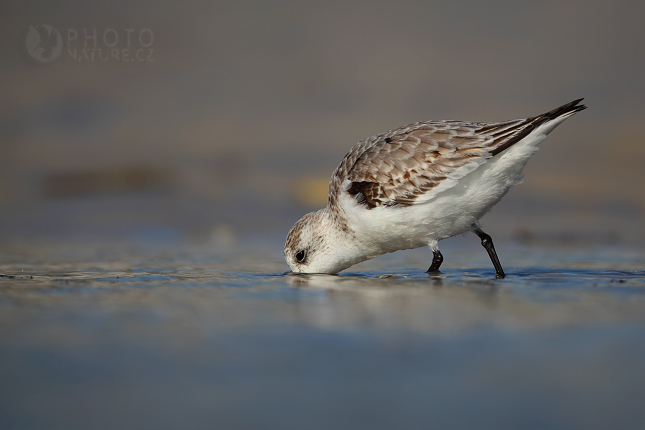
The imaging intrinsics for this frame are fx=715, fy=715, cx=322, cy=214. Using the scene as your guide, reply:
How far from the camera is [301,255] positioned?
6.87 meters

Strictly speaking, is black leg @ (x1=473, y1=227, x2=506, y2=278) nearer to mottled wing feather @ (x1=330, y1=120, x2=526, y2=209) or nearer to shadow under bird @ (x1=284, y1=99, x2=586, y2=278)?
shadow under bird @ (x1=284, y1=99, x2=586, y2=278)

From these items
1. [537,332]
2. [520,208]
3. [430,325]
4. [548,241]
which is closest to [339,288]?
[430,325]

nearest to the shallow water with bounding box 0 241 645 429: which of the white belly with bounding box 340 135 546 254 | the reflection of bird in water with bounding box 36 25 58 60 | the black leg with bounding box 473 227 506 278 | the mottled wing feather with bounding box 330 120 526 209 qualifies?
the black leg with bounding box 473 227 506 278

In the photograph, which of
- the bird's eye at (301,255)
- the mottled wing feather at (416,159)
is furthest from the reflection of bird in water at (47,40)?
the mottled wing feather at (416,159)

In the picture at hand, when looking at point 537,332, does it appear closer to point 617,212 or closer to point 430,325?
point 430,325

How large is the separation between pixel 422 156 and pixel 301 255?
1.53 meters

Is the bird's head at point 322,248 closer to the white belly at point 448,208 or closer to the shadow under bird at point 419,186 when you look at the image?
the shadow under bird at point 419,186

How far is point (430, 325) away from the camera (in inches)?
164

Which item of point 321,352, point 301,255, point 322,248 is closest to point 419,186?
point 322,248

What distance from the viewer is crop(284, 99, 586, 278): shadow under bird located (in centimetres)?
606

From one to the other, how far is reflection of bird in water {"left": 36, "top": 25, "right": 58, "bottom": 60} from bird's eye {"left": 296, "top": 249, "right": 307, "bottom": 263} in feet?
26.3

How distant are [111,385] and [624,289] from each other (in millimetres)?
3900

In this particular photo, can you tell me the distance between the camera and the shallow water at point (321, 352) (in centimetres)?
294

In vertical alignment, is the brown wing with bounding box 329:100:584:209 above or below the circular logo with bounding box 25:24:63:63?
below
